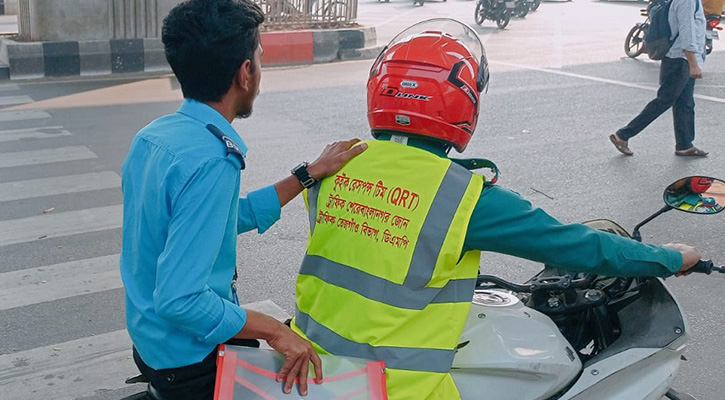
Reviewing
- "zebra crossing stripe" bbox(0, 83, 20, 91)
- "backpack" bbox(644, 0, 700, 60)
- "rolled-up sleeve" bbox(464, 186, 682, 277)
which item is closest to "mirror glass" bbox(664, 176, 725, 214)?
"rolled-up sleeve" bbox(464, 186, 682, 277)

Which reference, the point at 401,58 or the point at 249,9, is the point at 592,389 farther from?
the point at 249,9

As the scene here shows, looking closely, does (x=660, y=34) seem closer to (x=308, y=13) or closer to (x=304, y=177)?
(x=304, y=177)

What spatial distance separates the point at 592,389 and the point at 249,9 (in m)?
1.33

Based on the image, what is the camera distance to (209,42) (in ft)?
6.77

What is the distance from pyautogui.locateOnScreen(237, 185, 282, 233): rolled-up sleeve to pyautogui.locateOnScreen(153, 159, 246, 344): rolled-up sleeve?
1.86 feet

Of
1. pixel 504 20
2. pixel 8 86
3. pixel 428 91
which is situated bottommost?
pixel 8 86

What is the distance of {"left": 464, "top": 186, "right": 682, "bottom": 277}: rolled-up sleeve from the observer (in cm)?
214

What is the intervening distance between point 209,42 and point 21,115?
7.50m

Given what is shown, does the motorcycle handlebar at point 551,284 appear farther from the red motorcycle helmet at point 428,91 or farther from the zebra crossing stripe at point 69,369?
the zebra crossing stripe at point 69,369

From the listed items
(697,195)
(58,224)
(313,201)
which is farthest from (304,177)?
(58,224)

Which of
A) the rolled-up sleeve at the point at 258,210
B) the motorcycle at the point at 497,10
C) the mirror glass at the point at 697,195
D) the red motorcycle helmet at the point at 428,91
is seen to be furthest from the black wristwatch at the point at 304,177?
the motorcycle at the point at 497,10

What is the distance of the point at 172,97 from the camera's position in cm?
1005

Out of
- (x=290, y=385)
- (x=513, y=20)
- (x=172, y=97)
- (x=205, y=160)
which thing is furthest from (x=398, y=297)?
(x=513, y=20)

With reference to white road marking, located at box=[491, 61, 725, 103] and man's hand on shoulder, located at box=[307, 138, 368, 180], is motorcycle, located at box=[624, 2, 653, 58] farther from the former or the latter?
man's hand on shoulder, located at box=[307, 138, 368, 180]
